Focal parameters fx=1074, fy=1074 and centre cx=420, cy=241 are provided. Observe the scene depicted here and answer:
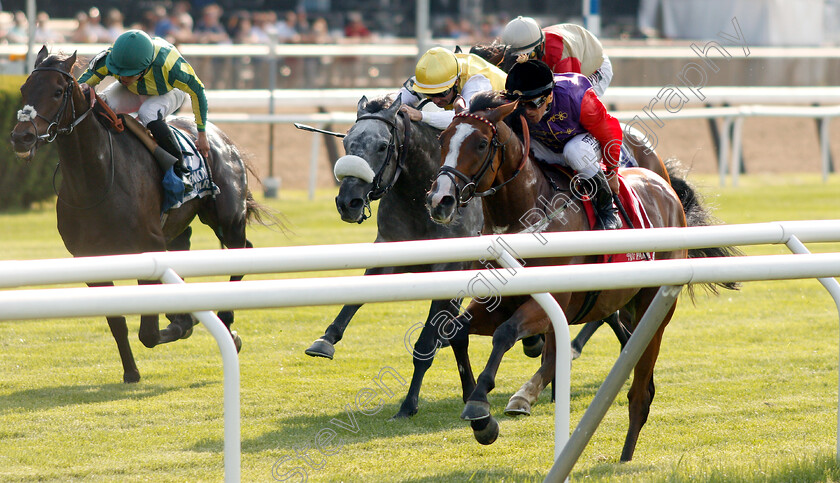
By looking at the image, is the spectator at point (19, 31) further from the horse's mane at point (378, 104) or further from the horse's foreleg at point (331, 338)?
the horse's foreleg at point (331, 338)

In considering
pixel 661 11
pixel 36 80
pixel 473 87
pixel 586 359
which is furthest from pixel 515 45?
pixel 661 11

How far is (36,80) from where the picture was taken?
494 centimetres

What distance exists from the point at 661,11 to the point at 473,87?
17208 millimetres

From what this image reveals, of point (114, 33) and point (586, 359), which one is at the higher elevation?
point (114, 33)

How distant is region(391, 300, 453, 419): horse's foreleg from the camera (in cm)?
448

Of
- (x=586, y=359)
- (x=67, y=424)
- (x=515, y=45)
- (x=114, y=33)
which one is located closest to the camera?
(x=67, y=424)

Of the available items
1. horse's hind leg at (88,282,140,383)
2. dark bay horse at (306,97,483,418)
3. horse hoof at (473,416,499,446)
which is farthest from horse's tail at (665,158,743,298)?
horse's hind leg at (88,282,140,383)

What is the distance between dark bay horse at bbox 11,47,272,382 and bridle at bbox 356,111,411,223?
1.13 metres

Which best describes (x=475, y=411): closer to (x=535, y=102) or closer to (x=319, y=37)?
(x=535, y=102)

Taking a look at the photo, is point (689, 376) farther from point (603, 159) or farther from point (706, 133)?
point (706, 133)

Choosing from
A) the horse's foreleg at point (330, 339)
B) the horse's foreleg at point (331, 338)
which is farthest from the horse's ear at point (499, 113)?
the horse's foreleg at point (330, 339)

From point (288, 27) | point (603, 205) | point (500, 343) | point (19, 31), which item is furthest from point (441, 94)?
point (288, 27)

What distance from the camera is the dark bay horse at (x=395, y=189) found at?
4406 mm

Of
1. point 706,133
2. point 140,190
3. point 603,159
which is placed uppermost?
point 603,159
